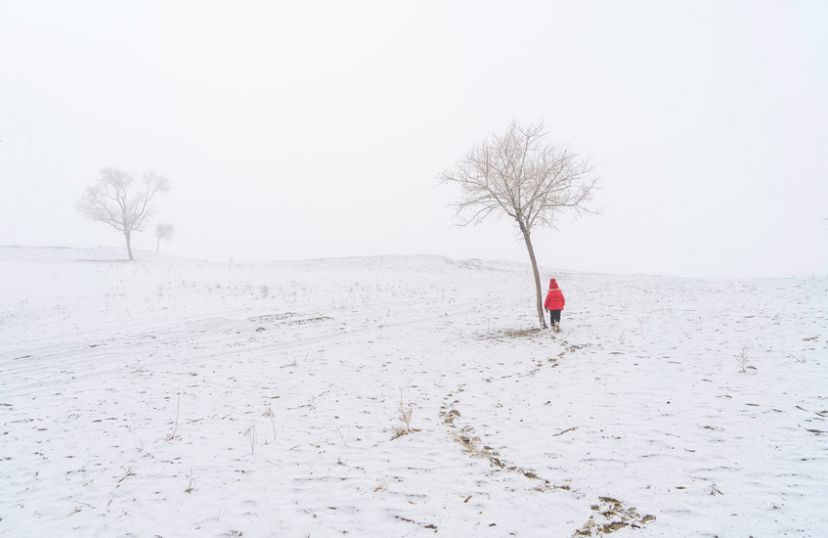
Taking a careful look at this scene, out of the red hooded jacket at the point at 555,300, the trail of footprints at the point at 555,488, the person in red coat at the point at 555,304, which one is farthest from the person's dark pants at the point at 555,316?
the trail of footprints at the point at 555,488

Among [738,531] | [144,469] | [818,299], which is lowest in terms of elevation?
[144,469]

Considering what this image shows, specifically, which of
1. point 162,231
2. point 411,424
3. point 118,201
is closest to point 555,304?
point 411,424

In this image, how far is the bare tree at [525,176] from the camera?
14.7 meters

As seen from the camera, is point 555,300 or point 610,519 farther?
point 555,300

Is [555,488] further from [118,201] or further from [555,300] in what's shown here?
[118,201]

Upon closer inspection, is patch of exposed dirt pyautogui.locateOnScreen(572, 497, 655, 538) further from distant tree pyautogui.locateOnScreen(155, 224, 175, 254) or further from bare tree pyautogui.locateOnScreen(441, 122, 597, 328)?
distant tree pyautogui.locateOnScreen(155, 224, 175, 254)

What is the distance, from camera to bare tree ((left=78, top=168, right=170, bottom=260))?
42.5 meters

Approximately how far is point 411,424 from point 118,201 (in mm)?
48804

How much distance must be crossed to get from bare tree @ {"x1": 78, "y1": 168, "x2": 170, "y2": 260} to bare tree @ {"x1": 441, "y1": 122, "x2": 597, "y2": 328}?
41.7 meters

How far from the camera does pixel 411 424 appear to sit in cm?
736

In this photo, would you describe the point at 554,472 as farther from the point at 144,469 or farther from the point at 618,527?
the point at 144,469

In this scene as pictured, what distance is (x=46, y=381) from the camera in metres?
9.82

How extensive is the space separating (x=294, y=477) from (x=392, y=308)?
13.4m

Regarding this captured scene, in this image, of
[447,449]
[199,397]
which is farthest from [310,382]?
[447,449]
